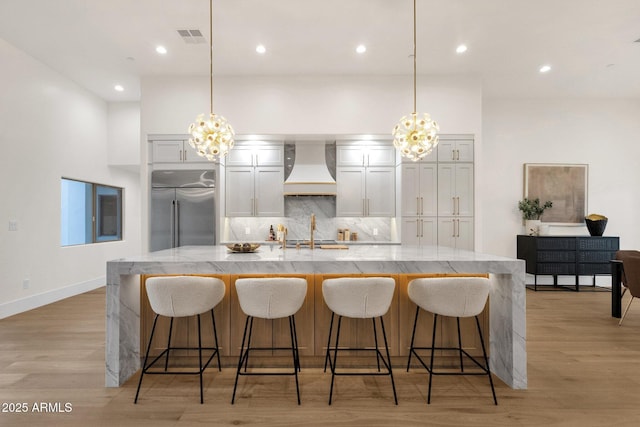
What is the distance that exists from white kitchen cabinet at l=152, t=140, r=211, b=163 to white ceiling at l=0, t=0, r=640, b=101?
1056 millimetres

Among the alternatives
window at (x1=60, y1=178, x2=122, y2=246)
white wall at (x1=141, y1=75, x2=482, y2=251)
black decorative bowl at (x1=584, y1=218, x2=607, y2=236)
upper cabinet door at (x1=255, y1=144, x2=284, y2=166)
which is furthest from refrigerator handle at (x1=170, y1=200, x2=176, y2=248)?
black decorative bowl at (x1=584, y1=218, x2=607, y2=236)

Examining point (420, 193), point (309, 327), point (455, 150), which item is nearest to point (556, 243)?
point (455, 150)

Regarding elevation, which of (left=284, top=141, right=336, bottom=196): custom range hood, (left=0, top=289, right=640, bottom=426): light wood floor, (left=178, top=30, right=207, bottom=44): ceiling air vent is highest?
(left=178, top=30, right=207, bottom=44): ceiling air vent

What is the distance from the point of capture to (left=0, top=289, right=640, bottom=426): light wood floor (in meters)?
2.21

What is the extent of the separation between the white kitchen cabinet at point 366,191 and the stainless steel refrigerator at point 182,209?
2.04m

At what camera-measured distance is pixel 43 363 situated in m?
3.02

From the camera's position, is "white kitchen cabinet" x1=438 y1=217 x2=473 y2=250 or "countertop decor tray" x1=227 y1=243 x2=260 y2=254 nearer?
"countertop decor tray" x1=227 y1=243 x2=260 y2=254

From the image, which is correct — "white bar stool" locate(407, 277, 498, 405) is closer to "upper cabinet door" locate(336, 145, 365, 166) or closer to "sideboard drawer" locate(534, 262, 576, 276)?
"upper cabinet door" locate(336, 145, 365, 166)

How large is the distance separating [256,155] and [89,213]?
3.40 metres

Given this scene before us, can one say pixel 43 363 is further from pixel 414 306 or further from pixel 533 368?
pixel 533 368

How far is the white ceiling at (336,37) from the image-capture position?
3.70 m

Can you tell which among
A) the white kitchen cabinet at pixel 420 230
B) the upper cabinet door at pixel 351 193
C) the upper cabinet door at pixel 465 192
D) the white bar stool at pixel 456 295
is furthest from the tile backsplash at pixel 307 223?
the white bar stool at pixel 456 295

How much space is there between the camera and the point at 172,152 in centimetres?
542

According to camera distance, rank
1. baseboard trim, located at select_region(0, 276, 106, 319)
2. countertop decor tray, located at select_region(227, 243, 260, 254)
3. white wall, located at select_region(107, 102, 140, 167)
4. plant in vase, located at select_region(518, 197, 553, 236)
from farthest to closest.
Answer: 1. white wall, located at select_region(107, 102, 140, 167)
2. plant in vase, located at select_region(518, 197, 553, 236)
3. baseboard trim, located at select_region(0, 276, 106, 319)
4. countertop decor tray, located at select_region(227, 243, 260, 254)
